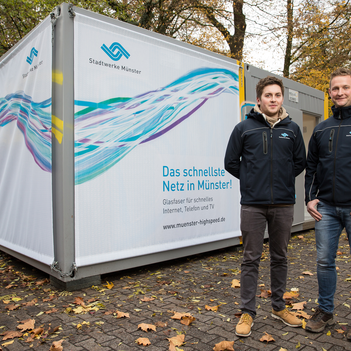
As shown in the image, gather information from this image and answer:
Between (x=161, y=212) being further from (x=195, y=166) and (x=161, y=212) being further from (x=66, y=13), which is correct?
(x=66, y=13)

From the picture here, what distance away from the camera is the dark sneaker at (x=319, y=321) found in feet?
9.23

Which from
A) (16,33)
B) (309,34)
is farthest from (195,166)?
(309,34)

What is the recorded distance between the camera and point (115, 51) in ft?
13.9

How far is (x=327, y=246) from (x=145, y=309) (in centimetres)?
174

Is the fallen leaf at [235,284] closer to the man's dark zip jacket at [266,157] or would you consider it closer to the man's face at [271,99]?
the man's dark zip jacket at [266,157]

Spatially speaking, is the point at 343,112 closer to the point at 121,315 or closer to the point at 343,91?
the point at 343,91

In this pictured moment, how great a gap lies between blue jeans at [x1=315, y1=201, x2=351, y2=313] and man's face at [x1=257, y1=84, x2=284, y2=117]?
0.86m

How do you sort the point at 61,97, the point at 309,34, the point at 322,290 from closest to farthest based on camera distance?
the point at 322,290, the point at 61,97, the point at 309,34

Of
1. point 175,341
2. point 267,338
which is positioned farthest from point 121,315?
point 267,338

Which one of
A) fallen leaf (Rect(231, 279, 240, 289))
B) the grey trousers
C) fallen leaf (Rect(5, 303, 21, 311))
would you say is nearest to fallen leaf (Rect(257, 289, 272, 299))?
fallen leaf (Rect(231, 279, 240, 289))

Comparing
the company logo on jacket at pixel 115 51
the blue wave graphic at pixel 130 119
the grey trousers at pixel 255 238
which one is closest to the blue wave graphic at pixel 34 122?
the blue wave graphic at pixel 130 119

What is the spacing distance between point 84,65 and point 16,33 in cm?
1057

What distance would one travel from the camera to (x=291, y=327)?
9.64 feet

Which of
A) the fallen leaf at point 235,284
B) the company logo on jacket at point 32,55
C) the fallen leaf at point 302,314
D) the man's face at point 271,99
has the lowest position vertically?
the fallen leaf at point 235,284
